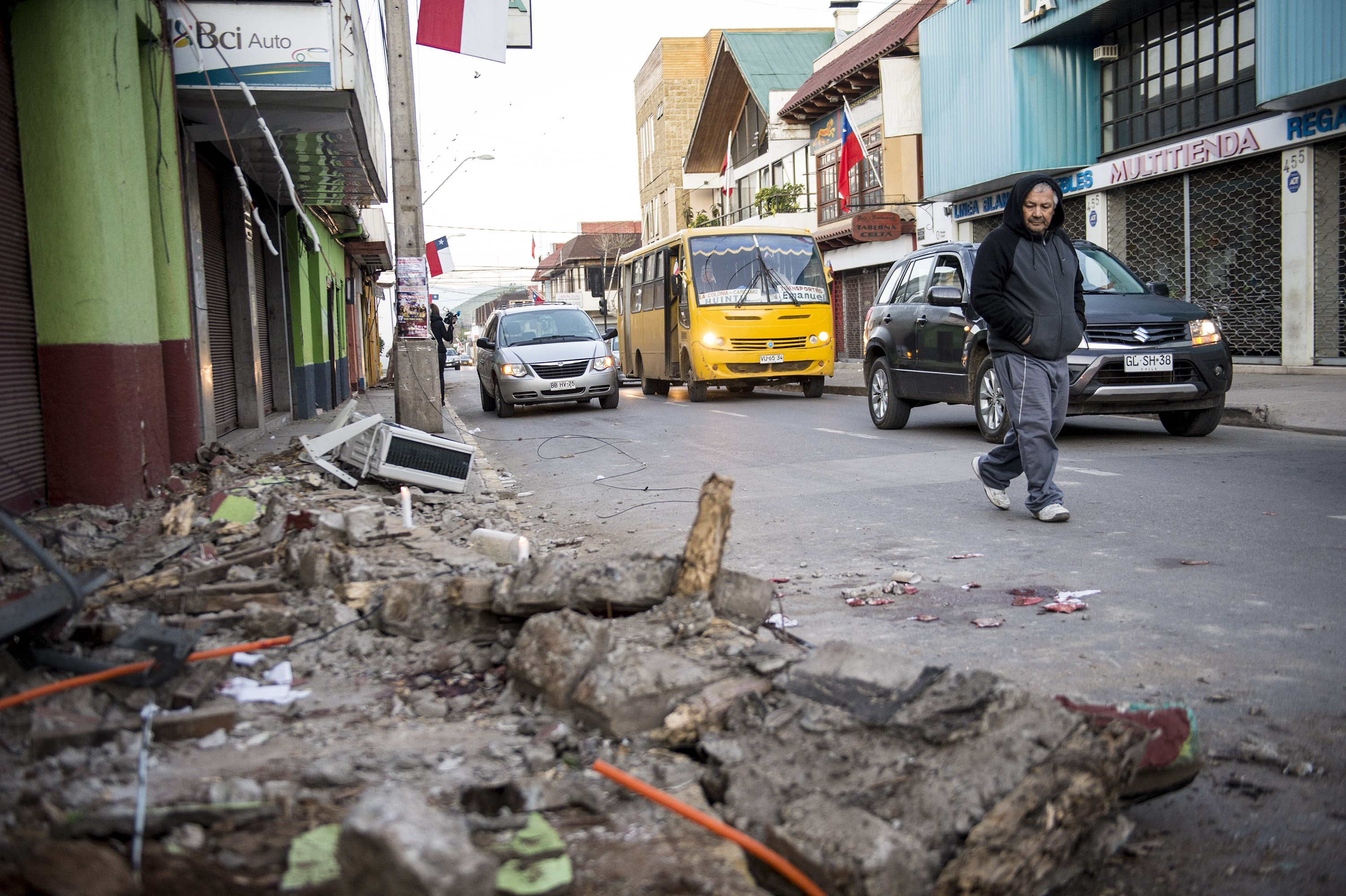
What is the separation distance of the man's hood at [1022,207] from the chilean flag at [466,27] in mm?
6935

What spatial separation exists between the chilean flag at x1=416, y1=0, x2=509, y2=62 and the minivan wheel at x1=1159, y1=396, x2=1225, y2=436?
25.4 ft

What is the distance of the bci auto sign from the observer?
53.6ft

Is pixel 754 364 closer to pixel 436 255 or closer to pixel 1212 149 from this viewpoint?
pixel 1212 149

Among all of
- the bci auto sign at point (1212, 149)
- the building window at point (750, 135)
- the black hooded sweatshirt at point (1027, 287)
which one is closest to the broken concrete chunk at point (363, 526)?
the black hooded sweatshirt at point (1027, 287)

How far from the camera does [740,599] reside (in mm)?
3748

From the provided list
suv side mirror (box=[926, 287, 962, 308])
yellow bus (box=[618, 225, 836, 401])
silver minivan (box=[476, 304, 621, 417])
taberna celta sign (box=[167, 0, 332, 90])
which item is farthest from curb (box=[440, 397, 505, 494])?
yellow bus (box=[618, 225, 836, 401])

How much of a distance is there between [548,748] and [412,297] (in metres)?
9.62

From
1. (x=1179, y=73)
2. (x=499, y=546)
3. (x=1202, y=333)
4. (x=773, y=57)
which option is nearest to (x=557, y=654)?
(x=499, y=546)

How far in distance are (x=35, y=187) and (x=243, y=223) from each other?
7011 millimetres

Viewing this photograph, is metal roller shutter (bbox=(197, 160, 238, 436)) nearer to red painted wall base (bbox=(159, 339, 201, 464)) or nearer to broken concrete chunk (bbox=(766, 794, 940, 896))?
red painted wall base (bbox=(159, 339, 201, 464))

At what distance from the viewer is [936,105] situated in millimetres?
26281

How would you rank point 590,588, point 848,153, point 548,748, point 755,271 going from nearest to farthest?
point 548,748
point 590,588
point 755,271
point 848,153

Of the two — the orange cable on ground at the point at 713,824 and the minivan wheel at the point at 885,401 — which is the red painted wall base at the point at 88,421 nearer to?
the orange cable on ground at the point at 713,824

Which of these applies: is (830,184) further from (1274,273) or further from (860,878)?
(860,878)
